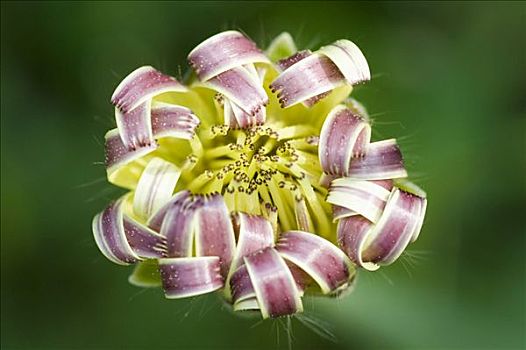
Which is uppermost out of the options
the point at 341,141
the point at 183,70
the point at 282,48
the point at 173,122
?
the point at 183,70

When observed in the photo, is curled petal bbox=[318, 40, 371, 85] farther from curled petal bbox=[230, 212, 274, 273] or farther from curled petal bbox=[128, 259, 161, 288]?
curled petal bbox=[128, 259, 161, 288]

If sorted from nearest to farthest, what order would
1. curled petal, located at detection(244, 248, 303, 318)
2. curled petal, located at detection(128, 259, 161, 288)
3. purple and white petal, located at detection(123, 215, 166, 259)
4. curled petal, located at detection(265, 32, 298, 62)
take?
curled petal, located at detection(244, 248, 303, 318), purple and white petal, located at detection(123, 215, 166, 259), curled petal, located at detection(128, 259, 161, 288), curled petal, located at detection(265, 32, 298, 62)

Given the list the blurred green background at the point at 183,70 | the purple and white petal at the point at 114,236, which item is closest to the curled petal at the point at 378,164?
the purple and white petal at the point at 114,236

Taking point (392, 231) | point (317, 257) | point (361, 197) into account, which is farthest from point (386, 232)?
point (317, 257)

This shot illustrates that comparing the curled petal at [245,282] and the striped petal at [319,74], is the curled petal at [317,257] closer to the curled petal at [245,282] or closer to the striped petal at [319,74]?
the curled petal at [245,282]

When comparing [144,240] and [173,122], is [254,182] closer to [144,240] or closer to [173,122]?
[173,122]

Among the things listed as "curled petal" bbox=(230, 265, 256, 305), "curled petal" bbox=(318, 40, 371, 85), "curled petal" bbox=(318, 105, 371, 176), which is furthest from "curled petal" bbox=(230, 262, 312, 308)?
"curled petal" bbox=(318, 40, 371, 85)
